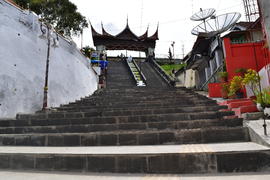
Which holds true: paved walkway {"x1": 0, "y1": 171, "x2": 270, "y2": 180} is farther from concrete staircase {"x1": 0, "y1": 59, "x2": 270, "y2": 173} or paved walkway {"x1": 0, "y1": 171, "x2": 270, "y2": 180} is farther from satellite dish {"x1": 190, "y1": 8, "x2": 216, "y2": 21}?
satellite dish {"x1": 190, "y1": 8, "x2": 216, "y2": 21}

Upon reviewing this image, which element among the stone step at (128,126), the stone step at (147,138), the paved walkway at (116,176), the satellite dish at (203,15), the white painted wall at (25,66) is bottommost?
the paved walkway at (116,176)

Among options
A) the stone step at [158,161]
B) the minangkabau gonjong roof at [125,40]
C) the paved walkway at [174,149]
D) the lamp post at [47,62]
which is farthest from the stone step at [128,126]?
the minangkabau gonjong roof at [125,40]

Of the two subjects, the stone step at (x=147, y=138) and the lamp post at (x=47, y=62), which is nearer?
the stone step at (x=147, y=138)

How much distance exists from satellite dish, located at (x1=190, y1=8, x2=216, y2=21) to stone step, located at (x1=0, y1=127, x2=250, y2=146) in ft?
45.4

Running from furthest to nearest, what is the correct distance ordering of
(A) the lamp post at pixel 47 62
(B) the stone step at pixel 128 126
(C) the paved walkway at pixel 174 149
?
1. (A) the lamp post at pixel 47 62
2. (B) the stone step at pixel 128 126
3. (C) the paved walkway at pixel 174 149

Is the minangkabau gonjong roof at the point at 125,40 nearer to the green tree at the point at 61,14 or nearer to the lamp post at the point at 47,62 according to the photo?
the green tree at the point at 61,14

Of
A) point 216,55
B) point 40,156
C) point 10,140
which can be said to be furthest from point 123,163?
point 216,55

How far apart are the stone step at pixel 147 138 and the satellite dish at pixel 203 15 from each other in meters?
13.8

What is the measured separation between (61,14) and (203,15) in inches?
495

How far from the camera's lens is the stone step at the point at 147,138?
3059 millimetres

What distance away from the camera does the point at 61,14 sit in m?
15.7

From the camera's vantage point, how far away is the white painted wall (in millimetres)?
5152

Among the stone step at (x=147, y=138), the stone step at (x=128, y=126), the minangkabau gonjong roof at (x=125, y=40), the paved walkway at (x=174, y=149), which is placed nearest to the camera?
the paved walkway at (x=174, y=149)

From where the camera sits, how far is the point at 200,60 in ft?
46.2
